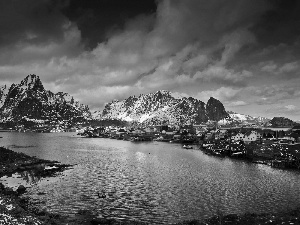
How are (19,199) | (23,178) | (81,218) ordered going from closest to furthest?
(81,218) < (19,199) < (23,178)

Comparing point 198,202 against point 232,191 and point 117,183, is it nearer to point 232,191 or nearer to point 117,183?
point 232,191

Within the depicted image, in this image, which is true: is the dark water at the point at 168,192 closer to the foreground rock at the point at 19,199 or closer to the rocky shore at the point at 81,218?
the rocky shore at the point at 81,218

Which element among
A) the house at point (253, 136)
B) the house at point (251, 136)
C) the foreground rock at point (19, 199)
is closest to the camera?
the foreground rock at point (19, 199)

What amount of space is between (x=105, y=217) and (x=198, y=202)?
61.7 feet

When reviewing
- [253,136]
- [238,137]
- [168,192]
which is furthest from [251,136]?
[168,192]

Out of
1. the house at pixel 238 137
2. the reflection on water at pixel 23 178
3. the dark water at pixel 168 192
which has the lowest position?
the dark water at pixel 168 192

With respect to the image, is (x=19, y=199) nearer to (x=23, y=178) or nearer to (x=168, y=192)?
(x=23, y=178)

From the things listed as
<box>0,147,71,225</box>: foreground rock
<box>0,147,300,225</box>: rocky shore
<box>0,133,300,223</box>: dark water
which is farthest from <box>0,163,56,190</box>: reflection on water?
<box>0,147,300,225</box>: rocky shore

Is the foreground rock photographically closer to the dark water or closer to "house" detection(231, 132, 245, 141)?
the dark water

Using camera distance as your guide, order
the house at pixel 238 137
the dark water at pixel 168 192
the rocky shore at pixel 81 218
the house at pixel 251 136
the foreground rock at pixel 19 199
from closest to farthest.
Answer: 1. the rocky shore at pixel 81 218
2. the foreground rock at pixel 19 199
3. the dark water at pixel 168 192
4. the house at pixel 251 136
5. the house at pixel 238 137

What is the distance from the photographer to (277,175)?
82812 millimetres

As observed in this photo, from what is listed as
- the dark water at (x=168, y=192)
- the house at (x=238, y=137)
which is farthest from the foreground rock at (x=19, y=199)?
the house at (x=238, y=137)

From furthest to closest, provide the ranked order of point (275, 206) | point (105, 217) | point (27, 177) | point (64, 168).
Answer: point (64, 168) → point (27, 177) → point (275, 206) → point (105, 217)

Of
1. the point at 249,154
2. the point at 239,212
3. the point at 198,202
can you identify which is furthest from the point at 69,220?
the point at 249,154
